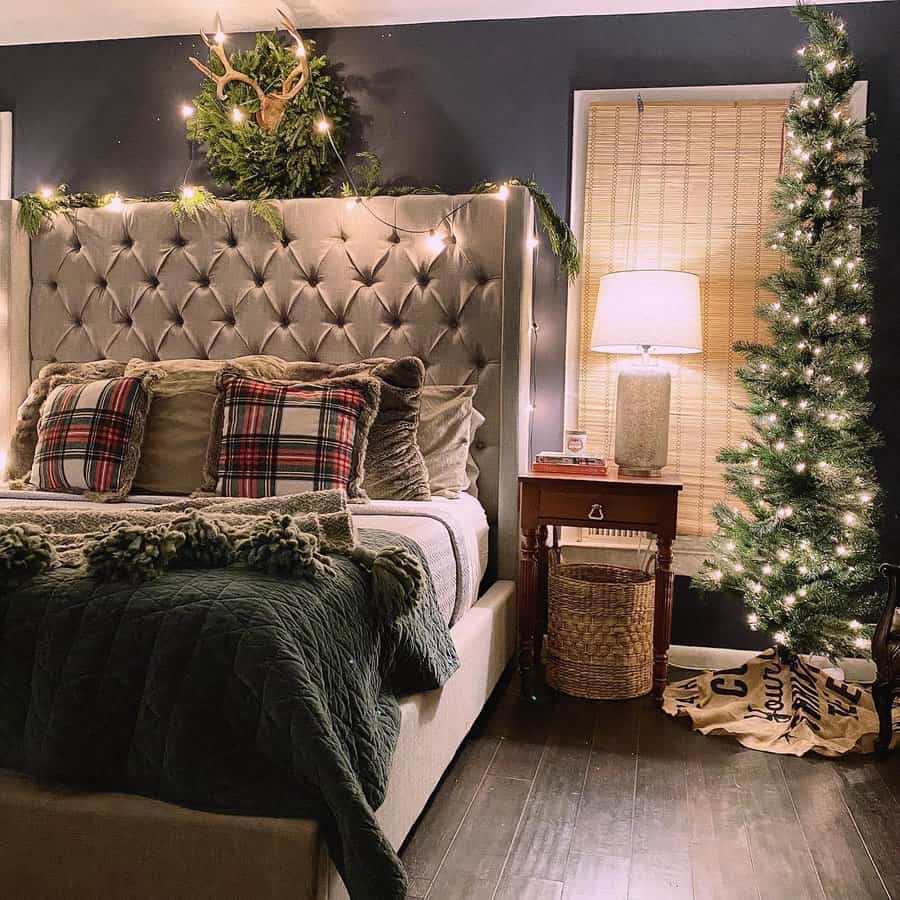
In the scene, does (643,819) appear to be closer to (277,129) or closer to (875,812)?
(875,812)

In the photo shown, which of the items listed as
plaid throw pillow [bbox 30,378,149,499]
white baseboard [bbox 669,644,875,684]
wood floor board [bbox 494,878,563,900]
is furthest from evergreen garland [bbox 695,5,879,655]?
plaid throw pillow [bbox 30,378,149,499]

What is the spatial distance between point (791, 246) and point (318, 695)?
Answer: 2325 mm

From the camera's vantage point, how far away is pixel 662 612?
116 inches

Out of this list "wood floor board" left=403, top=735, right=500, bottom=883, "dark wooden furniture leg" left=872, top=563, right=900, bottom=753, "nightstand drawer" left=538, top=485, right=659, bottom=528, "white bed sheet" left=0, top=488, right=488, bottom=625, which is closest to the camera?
"wood floor board" left=403, top=735, right=500, bottom=883

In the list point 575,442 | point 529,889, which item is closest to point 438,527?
point 575,442

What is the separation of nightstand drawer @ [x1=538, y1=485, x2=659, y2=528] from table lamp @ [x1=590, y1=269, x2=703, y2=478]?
0.63 ft

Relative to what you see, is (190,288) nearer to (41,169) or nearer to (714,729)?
(41,169)

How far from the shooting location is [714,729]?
280cm

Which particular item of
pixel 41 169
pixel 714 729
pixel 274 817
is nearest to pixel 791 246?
pixel 714 729

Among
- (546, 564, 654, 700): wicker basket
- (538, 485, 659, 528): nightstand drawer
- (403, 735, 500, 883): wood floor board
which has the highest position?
(538, 485, 659, 528): nightstand drawer

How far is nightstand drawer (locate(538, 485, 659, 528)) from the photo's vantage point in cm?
296

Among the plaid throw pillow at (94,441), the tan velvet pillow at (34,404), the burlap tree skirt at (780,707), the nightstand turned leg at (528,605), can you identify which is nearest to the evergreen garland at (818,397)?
the burlap tree skirt at (780,707)

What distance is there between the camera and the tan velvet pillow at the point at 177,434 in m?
2.93

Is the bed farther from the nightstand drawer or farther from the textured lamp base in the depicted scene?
the textured lamp base
